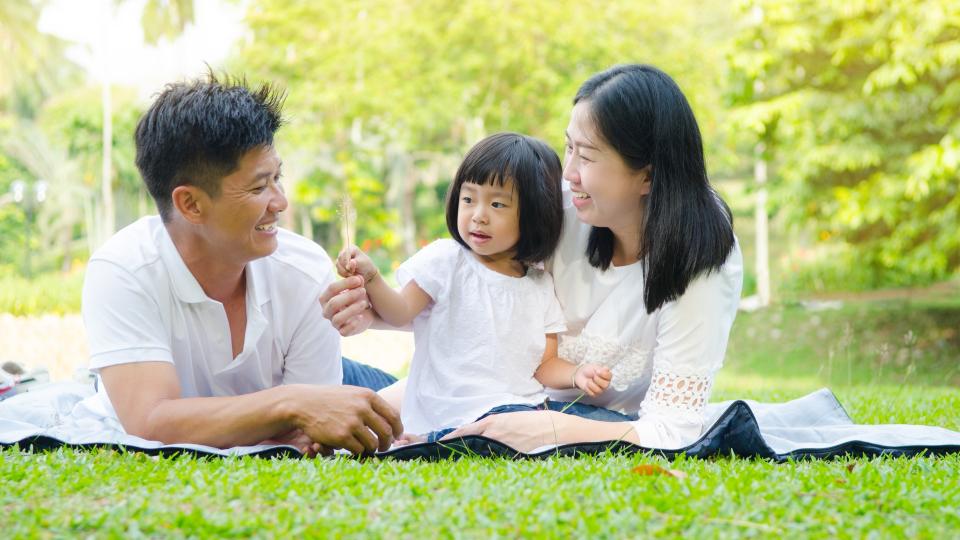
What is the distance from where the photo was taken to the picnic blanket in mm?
Answer: 3053

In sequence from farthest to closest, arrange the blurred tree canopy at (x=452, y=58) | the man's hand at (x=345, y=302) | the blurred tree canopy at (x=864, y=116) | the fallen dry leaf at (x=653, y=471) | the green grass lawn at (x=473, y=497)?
the blurred tree canopy at (x=452, y=58), the blurred tree canopy at (x=864, y=116), the man's hand at (x=345, y=302), the fallen dry leaf at (x=653, y=471), the green grass lawn at (x=473, y=497)

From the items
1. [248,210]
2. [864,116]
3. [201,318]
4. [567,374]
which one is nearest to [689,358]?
[567,374]

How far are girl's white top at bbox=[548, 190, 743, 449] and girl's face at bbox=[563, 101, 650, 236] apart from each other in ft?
0.80

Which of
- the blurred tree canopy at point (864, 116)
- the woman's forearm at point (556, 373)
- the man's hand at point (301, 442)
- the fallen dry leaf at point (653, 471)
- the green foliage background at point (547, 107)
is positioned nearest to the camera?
the fallen dry leaf at point (653, 471)

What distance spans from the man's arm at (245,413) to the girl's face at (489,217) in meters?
0.78

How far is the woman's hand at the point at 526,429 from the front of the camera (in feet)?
10.2

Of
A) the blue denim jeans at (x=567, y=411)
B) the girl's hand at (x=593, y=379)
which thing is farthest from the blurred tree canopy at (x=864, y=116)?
the girl's hand at (x=593, y=379)

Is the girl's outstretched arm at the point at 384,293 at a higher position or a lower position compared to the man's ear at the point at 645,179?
lower

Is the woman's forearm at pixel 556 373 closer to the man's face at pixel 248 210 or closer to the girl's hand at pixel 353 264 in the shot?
the girl's hand at pixel 353 264

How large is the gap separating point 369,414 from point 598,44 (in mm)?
14032

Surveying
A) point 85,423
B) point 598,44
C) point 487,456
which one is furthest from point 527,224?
point 598,44

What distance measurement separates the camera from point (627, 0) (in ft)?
54.2

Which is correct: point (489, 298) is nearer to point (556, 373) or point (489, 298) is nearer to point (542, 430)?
point (556, 373)

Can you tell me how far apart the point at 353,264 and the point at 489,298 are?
23.1 inches
